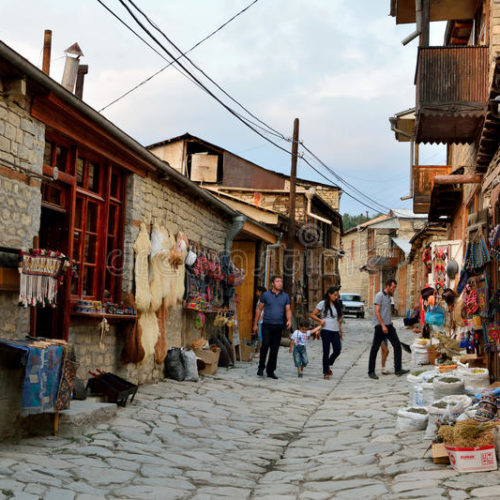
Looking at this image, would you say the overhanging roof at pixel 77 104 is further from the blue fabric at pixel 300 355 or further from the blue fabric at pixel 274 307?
the blue fabric at pixel 300 355

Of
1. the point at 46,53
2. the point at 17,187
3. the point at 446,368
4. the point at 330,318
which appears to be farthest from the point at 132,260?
the point at 446,368

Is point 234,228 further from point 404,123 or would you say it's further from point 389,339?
point 404,123

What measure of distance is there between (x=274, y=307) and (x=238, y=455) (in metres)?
5.46

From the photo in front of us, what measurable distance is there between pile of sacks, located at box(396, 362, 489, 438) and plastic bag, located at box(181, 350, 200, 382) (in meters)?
3.61

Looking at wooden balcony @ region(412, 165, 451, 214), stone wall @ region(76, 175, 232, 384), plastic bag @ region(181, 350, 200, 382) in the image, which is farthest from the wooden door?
plastic bag @ region(181, 350, 200, 382)

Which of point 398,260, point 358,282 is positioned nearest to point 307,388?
point 398,260

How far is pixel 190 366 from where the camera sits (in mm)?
10570

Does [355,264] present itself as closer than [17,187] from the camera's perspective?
No

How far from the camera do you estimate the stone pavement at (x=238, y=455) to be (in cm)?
470

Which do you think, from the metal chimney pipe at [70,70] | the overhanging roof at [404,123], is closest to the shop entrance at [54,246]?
the metal chimney pipe at [70,70]

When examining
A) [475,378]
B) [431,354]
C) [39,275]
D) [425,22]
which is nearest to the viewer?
[39,275]

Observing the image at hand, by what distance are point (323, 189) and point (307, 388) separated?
22.9 meters

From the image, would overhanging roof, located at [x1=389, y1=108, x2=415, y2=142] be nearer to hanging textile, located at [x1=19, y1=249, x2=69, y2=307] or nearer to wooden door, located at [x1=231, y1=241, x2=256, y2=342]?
wooden door, located at [x1=231, y1=241, x2=256, y2=342]

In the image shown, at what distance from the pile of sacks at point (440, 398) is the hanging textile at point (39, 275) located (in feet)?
12.4
